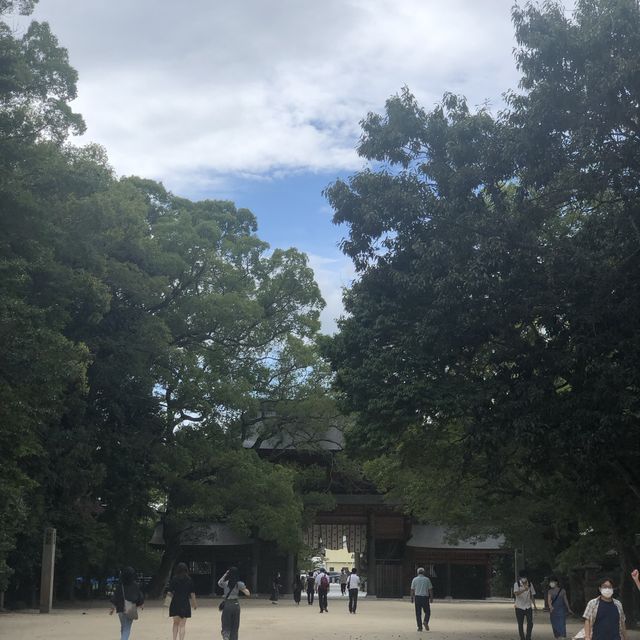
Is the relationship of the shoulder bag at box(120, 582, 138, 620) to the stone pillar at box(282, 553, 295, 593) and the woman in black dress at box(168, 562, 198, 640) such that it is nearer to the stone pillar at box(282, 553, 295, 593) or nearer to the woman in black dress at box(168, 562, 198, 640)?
the woman in black dress at box(168, 562, 198, 640)

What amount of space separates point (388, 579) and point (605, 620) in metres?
37.2

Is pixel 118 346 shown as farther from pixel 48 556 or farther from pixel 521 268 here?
pixel 521 268

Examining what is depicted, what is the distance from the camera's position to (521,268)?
47.8 feet

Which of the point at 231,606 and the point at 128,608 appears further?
the point at 128,608

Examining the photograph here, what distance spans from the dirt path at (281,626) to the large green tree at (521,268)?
4.35 meters

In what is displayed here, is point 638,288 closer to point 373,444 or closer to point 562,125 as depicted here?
point 562,125

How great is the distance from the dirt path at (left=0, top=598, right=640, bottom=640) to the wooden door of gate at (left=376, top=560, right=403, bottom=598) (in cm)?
1648

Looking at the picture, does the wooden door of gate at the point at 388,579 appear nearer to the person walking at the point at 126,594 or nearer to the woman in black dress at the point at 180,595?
the woman in black dress at the point at 180,595

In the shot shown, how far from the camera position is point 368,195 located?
16922mm

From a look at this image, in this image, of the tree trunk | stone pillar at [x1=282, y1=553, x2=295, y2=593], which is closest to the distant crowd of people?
the tree trunk

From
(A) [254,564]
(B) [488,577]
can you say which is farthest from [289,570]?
(B) [488,577]

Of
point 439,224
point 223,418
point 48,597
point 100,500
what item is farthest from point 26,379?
point 223,418

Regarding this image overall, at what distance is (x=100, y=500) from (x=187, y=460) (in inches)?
130

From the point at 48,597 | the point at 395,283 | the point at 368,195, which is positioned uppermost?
the point at 368,195
